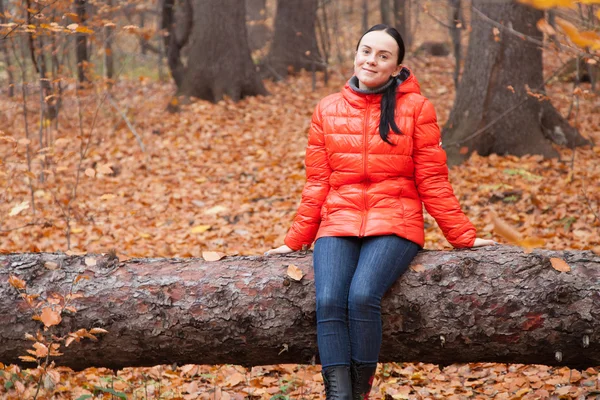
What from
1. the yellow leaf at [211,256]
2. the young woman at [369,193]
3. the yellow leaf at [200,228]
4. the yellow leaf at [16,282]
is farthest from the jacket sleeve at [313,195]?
the yellow leaf at [200,228]

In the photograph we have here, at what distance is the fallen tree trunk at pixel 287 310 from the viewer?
9.09 feet

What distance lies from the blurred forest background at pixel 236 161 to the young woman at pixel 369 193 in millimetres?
807

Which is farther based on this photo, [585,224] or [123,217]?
[123,217]

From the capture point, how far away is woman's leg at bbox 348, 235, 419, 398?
2727 mm

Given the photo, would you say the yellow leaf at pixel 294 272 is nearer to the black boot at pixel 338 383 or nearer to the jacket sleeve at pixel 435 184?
the black boot at pixel 338 383

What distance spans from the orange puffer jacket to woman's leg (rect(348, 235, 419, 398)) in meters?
0.20

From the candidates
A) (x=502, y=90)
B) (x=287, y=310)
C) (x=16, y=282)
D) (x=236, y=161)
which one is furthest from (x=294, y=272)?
(x=236, y=161)

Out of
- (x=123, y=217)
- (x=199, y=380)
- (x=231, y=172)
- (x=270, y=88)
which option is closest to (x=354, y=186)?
(x=199, y=380)

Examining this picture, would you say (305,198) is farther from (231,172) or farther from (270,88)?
(270,88)

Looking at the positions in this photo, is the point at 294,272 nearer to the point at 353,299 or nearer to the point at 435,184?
the point at 353,299

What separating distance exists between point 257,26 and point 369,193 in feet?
42.8

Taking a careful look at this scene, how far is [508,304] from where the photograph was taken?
9.09 feet

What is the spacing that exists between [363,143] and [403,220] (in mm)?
452

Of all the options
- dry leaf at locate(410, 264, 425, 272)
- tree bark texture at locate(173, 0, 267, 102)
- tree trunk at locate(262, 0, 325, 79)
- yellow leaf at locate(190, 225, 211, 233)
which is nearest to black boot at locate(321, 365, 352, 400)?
dry leaf at locate(410, 264, 425, 272)
